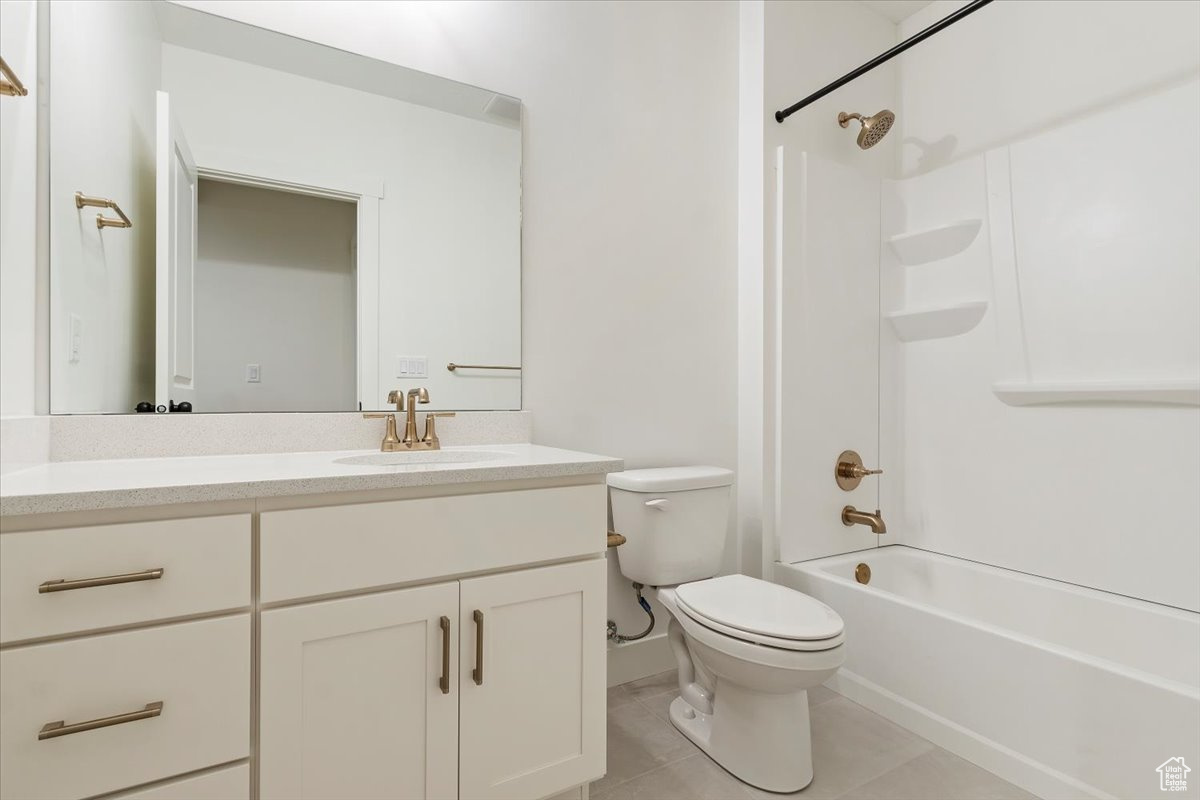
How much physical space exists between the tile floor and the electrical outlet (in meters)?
1.17

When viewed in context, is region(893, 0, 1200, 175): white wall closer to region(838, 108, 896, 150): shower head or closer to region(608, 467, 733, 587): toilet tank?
region(838, 108, 896, 150): shower head

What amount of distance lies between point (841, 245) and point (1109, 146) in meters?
0.82

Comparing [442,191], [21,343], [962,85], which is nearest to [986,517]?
[962,85]

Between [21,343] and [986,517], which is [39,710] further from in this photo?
[986,517]

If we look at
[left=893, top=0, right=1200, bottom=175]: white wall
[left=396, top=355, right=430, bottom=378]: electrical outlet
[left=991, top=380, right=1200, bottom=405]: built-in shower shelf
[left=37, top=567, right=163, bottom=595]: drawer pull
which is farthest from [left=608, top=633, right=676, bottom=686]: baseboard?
[left=893, top=0, right=1200, bottom=175]: white wall

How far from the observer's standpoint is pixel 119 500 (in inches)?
32.7

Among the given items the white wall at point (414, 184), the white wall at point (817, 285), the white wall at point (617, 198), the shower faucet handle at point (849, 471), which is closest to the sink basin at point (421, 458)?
the white wall at point (414, 184)

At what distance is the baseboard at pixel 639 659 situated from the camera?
1934 mm

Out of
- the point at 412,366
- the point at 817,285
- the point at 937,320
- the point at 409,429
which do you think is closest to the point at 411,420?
the point at 409,429

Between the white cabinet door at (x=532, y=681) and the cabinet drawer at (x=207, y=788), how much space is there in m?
0.36

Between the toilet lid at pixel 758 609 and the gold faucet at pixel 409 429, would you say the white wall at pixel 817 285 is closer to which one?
the toilet lid at pixel 758 609

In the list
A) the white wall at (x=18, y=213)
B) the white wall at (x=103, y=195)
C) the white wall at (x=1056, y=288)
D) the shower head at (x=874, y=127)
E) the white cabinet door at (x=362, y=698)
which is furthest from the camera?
the shower head at (x=874, y=127)

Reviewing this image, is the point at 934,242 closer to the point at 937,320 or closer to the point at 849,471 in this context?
the point at 937,320

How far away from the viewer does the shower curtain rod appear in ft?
5.26
